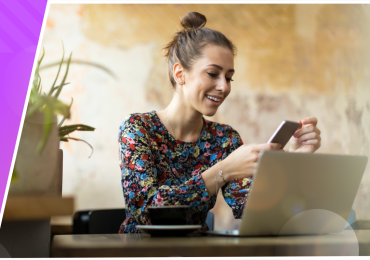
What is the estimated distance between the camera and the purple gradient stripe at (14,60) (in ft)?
1.87

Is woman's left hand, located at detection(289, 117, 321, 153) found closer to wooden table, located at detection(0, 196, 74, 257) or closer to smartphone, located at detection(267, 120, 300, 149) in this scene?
smartphone, located at detection(267, 120, 300, 149)

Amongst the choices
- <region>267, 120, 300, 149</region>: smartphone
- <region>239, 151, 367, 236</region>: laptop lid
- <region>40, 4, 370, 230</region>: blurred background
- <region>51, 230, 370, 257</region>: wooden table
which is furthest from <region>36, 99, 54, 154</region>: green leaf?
<region>40, 4, 370, 230</region>: blurred background

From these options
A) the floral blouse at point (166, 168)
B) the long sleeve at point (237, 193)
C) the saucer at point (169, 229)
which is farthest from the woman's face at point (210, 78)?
the saucer at point (169, 229)

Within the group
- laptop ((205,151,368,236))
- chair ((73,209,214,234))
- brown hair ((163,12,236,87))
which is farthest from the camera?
brown hair ((163,12,236,87))

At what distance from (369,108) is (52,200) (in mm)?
3215

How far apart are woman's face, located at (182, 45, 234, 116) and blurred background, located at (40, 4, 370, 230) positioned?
1.72 m

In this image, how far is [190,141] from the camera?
147 centimetres

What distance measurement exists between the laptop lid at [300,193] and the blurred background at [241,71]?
240 centimetres

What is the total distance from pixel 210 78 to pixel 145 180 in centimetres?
50

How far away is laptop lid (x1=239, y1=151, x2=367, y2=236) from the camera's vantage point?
0.64m

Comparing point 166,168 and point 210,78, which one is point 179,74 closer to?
point 210,78

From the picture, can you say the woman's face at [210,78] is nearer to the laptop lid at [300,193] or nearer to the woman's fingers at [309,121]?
the woman's fingers at [309,121]

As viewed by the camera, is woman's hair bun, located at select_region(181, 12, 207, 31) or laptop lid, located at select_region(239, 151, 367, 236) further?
woman's hair bun, located at select_region(181, 12, 207, 31)

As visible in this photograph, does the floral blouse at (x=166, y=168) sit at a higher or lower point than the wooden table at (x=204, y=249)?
higher
